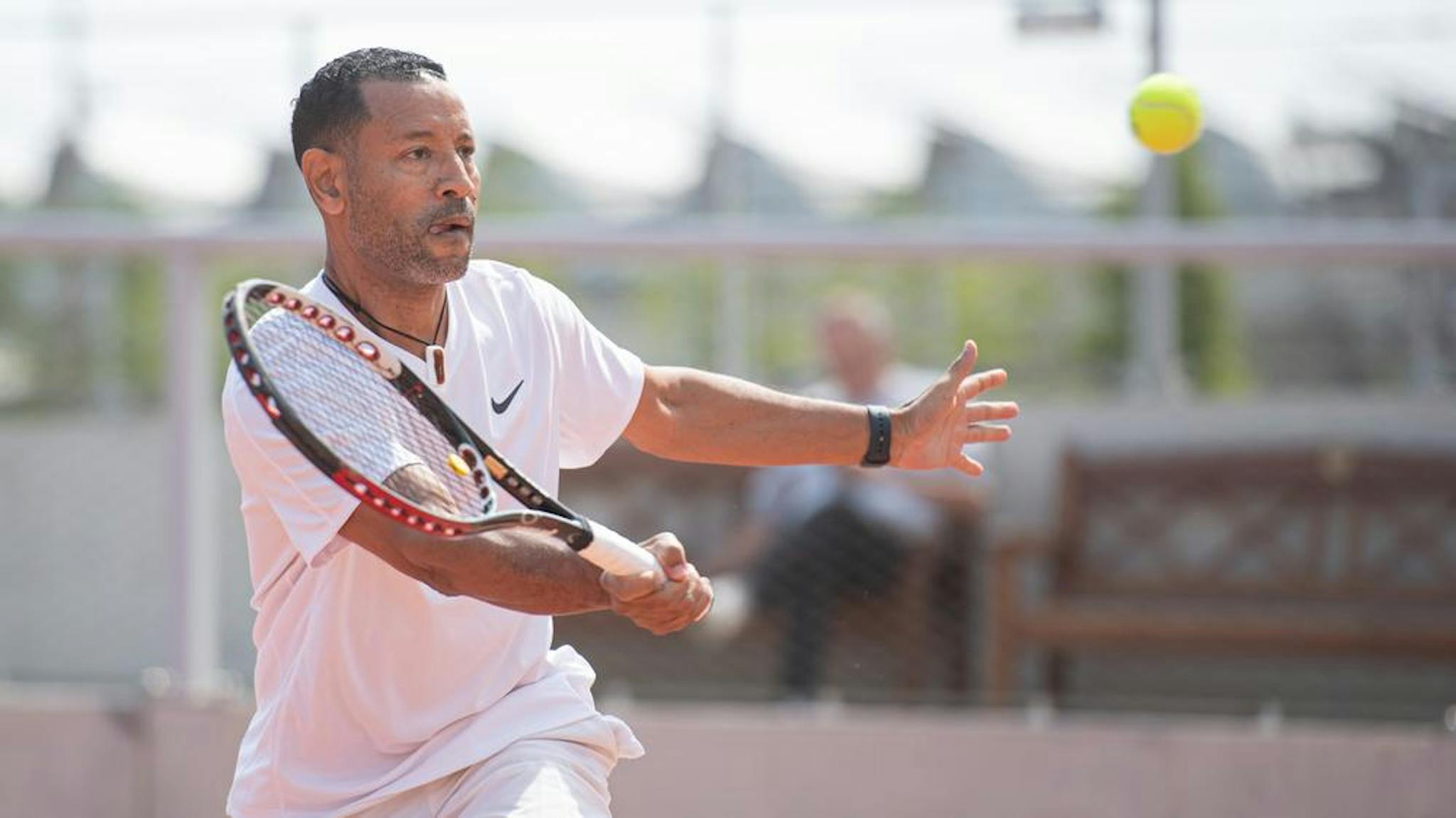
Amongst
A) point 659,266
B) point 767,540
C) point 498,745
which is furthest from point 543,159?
point 498,745

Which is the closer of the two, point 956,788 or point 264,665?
point 264,665

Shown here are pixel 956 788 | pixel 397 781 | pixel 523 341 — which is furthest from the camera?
pixel 956 788

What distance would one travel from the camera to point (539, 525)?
128 inches

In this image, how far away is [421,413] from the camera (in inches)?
132

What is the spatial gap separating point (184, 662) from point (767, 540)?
Result: 2328 millimetres

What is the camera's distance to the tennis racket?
3.12 m

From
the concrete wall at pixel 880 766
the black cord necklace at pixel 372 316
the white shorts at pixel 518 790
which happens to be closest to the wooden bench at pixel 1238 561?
the concrete wall at pixel 880 766

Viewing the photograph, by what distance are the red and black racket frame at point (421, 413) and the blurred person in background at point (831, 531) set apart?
3.90m

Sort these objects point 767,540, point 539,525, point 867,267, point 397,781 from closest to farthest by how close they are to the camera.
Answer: point 539,525, point 397,781, point 767,540, point 867,267

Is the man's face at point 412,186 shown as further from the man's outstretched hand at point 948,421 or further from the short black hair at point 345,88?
the man's outstretched hand at point 948,421

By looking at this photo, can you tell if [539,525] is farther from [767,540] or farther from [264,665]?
[767,540]

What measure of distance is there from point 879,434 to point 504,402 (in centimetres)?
86

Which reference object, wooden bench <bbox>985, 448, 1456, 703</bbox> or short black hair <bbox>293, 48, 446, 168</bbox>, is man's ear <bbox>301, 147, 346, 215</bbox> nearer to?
short black hair <bbox>293, 48, 446, 168</bbox>

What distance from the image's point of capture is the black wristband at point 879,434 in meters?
4.06
